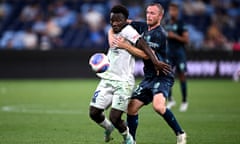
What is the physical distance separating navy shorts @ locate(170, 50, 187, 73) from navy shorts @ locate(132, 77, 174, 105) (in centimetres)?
625

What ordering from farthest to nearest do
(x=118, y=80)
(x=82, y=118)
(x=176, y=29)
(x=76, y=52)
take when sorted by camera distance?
1. (x=76, y=52)
2. (x=176, y=29)
3. (x=82, y=118)
4. (x=118, y=80)

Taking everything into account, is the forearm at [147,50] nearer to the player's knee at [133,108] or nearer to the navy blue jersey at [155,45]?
the navy blue jersey at [155,45]

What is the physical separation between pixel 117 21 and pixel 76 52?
1614cm

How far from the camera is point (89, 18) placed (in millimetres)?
27828

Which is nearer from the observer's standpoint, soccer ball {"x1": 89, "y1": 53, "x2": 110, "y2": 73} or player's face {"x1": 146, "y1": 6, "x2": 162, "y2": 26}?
soccer ball {"x1": 89, "y1": 53, "x2": 110, "y2": 73}

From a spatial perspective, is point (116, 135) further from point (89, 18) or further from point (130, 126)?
point (89, 18)

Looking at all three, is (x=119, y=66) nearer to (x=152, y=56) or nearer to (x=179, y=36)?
(x=152, y=56)

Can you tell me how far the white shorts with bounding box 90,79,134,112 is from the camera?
31.6 ft

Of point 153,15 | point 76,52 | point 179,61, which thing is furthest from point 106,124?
point 76,52

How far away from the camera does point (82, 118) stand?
1366 cm

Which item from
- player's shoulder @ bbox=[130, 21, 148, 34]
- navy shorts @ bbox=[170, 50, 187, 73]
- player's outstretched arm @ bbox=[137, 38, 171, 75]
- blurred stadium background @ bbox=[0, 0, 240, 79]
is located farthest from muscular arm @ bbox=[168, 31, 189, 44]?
blurred stadium background @ bbox=[0, 0, 240, 79]

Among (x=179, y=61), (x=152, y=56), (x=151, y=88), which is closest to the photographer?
(x=152, y=56)

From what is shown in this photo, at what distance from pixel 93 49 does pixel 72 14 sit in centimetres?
358

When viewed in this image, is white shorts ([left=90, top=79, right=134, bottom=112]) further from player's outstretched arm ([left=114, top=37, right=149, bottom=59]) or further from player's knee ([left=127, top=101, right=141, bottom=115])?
player's outstretched arm ([left=114, top=37, right=149, bottom=59])
